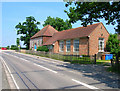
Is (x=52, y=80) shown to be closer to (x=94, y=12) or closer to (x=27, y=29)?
(x=94, y=12)

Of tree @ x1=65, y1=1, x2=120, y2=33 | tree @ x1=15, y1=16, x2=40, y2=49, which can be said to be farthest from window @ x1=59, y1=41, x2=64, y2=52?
tree @ x1=15, y1=16, x2=40, y2=49

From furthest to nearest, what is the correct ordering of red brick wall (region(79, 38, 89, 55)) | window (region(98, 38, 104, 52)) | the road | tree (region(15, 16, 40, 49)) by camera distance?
tree (region(15, 16, 40, 49)) → window (region(98, 38, 104, 52)) → red brick wall (region(79, 38, 89, 55)) → the road

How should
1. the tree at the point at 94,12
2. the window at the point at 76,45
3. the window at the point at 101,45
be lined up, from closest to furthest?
1. the tree at the point at 94,12
2. the window at the point at 101,45
3. the window at the point at 76,45

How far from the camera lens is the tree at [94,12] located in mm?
11266

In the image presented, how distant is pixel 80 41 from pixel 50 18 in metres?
43.8

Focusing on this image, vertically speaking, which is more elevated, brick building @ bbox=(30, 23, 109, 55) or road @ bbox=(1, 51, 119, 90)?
brick building @ bbox=(30, 23, 109, 55)

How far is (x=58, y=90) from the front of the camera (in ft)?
20.5

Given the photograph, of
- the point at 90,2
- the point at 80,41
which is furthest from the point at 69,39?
the point at 90,2

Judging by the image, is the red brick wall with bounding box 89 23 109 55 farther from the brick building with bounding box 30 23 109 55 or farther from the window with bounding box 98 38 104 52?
the window with bounding box 98 38 104 52

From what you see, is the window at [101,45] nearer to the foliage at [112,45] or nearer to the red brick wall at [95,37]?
the red brick wall at [95,37]

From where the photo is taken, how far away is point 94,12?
1245cm

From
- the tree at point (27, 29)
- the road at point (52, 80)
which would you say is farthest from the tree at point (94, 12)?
the tree at point (27, 29)

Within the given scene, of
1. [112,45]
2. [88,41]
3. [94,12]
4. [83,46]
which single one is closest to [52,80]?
[94,12]

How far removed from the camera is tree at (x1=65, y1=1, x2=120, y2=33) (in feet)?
37.0
